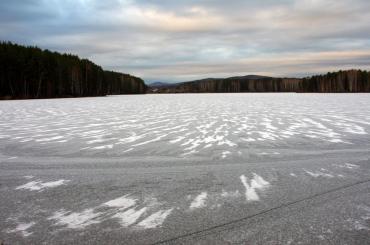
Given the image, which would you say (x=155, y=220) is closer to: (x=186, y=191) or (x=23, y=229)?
(x=186, y=191)

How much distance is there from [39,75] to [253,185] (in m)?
76.5

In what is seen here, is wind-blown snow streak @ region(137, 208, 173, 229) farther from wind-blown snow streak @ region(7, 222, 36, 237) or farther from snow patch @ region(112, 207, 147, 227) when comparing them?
wind-blown snow streak @ region(7, 222, 36, 237)

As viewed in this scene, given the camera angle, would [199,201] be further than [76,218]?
Yes

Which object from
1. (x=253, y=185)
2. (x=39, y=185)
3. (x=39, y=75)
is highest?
(x=39, y=75)

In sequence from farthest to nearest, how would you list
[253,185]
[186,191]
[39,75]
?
[39,75]
[253,185]
[186,191]

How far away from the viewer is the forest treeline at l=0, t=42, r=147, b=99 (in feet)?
226

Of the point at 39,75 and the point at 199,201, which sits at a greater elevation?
the point at 39,75

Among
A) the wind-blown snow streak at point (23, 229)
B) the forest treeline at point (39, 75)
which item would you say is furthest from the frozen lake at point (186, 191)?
the forest treeline at point (39, 75)

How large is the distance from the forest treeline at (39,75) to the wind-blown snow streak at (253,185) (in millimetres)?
65041

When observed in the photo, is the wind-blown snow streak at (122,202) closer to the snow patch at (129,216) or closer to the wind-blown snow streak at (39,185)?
the snow patch at (129,216)

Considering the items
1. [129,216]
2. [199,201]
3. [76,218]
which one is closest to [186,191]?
[199,201]

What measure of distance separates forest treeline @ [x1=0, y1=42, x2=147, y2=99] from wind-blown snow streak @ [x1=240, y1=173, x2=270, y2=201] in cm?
6504

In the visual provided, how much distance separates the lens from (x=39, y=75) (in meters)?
74.3

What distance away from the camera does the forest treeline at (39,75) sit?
68.8m
